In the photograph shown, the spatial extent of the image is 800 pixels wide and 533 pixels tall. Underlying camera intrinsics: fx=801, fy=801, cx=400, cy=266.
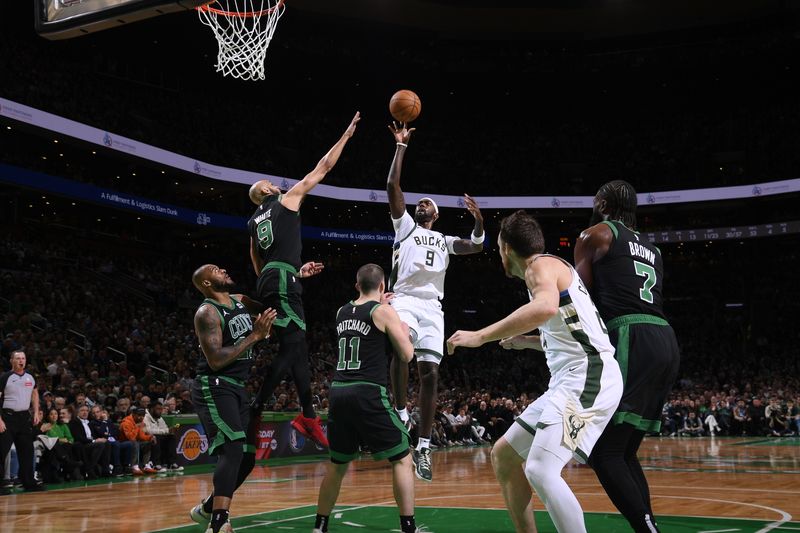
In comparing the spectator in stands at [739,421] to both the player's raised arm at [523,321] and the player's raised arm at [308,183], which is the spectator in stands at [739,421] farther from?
the player's raised arm at [523,321]

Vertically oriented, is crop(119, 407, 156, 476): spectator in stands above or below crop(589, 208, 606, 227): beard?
below

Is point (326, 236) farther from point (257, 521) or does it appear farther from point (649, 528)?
point (649, 528)

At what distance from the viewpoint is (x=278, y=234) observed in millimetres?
6566

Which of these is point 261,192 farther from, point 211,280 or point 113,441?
point 113,441

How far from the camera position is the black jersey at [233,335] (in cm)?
604

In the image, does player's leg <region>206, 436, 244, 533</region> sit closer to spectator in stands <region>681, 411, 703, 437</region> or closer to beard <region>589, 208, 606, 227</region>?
beard <region>589, 208, 606, 227</region>

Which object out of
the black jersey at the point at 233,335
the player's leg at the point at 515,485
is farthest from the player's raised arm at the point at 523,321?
the black jersey at the point at 233,335

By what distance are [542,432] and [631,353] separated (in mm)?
783

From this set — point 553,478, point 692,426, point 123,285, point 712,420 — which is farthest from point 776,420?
point 553,478

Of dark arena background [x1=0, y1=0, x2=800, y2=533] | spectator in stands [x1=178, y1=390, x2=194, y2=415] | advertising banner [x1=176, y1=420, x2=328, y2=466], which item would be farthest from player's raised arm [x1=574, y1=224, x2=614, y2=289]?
spectator in stands [x1=178, y1=390, x2=194, y2=415]

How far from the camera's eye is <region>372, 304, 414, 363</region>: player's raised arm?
230 inches

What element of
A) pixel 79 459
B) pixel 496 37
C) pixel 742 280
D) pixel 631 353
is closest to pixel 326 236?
pixel 496 37

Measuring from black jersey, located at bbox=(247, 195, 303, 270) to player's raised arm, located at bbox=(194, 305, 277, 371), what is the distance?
0.77m

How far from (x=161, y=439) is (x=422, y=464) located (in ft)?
30.1
